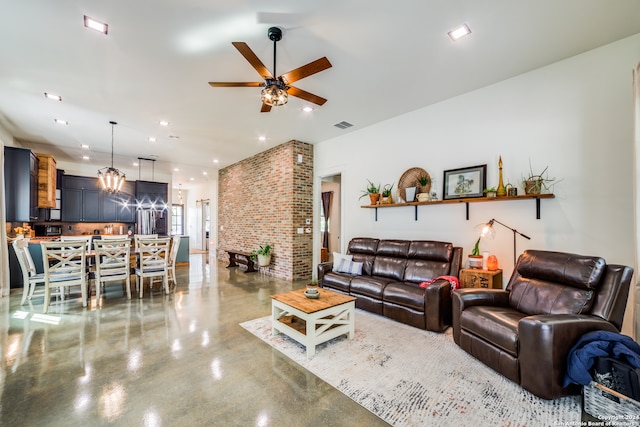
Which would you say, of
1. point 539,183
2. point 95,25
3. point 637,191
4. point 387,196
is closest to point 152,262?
point 95,25

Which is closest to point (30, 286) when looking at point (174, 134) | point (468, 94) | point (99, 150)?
point (174, 134)

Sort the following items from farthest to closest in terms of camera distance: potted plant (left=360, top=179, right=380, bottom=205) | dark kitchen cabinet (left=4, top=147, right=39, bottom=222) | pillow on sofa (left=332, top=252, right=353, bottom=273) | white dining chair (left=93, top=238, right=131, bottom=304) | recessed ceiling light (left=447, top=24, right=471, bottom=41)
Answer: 1. dark kitchen cabinet (left=4, top=147, right=39, bottom=222)
2. potted plant (left=360, top=179, right=380, bottom=205)
3. pillow on sofa (left=332, top=252, right=353, bottom=273)
4. white dining chair (left=93, top=238, right=131, bottom=304)
5. recessed ceiling light (left=447, top=24, right=471, bottom=41)

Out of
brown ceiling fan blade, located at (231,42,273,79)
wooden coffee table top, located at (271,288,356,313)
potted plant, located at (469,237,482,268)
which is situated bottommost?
wooden coffee table top, located at (271,288,356,313)

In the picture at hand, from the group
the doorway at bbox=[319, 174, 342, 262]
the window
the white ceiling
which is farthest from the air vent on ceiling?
the window

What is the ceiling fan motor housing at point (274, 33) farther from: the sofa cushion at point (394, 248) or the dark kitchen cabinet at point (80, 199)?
the dark kitchen cabinet at point (80, 199)

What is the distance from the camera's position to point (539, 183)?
3.09m

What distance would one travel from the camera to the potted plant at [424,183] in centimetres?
417

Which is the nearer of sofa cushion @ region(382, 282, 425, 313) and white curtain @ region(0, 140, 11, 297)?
sofa cushion @ region(382, 282, 425, 313)

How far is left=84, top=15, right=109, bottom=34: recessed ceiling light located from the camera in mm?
2371

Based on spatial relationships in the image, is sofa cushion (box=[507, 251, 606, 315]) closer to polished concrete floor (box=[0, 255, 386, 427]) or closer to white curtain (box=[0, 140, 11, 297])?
polished concrete floor (box=[0, 255, 386, 427])

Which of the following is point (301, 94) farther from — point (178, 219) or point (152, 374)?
point (178, 219)

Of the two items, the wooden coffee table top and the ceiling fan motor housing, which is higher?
the ceiling fan motor housing

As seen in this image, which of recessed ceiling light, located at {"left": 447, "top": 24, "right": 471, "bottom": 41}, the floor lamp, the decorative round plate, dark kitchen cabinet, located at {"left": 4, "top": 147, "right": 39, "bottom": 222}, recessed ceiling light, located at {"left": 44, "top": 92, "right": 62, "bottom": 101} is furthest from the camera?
dark kitchen cabinet, located at {"left": 4, "top": 147, "right": 39, "bottom": 222}

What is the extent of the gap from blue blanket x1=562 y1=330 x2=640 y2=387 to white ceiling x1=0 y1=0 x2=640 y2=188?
8.63ft
